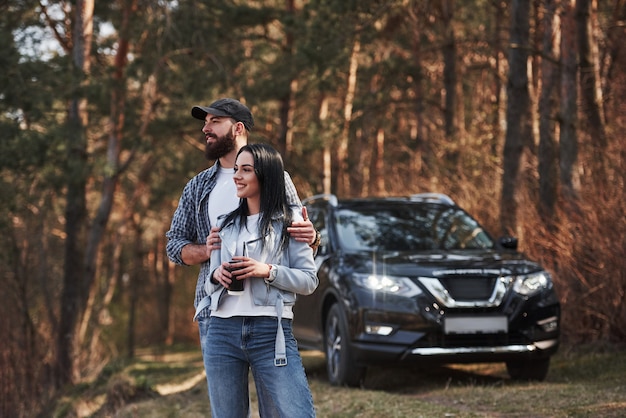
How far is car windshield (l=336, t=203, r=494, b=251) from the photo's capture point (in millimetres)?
10086

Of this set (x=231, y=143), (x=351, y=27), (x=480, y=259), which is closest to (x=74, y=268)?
(x=351, y=27)

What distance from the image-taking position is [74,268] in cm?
2084

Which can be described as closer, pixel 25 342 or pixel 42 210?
pixel 25 342

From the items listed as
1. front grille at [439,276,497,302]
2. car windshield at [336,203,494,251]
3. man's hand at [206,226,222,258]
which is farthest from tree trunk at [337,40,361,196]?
man's hand at [206,226,222,258]

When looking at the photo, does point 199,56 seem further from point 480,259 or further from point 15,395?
point 480,259

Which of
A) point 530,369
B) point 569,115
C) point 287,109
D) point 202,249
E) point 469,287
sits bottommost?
point 530,369

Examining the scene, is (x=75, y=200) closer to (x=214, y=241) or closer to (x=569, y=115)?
(x=569, y=115)

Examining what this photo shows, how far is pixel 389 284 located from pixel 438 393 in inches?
40.9

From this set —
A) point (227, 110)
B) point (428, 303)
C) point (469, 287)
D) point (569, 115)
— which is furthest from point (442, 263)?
point (569, 115)

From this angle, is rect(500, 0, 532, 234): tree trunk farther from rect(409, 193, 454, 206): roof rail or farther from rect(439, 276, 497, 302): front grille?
rect(439, 276, 497, 302): front grille

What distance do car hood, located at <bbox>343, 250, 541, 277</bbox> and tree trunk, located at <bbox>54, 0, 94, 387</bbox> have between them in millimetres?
9103

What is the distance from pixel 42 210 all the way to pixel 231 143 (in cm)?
1580

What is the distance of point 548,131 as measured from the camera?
54.2 feet

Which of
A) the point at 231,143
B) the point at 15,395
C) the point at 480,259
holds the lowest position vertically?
the point at 15,395
